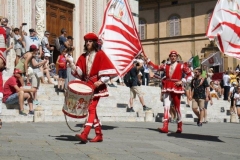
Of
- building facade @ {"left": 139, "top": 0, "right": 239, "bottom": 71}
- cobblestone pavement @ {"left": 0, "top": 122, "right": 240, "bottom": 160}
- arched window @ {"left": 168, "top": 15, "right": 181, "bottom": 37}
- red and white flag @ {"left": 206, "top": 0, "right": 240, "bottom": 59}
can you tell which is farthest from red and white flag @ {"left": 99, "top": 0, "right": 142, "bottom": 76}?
arched window @ {"left": 168, "top": 15, "right": 181, "bottom": 37}

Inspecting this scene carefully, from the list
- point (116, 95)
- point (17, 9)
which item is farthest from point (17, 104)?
point (17, 9)

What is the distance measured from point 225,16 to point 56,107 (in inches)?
243

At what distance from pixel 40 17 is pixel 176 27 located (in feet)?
98.5

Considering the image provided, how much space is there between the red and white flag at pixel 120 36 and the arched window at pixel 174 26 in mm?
38228

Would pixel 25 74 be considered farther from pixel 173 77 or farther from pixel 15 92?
pixel 173 77

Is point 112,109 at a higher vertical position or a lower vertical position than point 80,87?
lower

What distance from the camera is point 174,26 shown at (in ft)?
160

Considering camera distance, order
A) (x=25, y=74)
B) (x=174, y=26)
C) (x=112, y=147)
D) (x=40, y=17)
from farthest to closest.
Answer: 1. (x=174, y=26)
2. (x=40, y=17)
3. (x=25, y=74)
4. (x=112, y=147)

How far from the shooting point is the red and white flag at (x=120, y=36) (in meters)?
10.7

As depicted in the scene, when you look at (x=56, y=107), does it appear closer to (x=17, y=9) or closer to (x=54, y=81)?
(x=54, y=81)

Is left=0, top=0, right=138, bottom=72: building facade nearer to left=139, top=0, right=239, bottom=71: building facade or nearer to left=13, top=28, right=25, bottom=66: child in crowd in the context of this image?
left=13, top=28, right=25, bottom=66: child in crowd

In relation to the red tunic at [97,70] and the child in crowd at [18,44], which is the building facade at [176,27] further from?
the red tunic at [97,70]

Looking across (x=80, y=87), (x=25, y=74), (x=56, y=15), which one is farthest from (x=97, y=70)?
(x=56, y=15)

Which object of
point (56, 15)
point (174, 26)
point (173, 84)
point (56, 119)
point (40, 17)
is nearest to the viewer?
point (173, 84)
